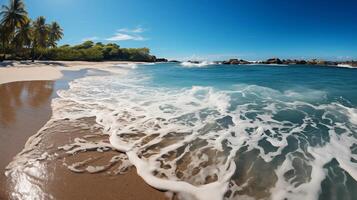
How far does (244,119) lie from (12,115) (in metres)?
7.69

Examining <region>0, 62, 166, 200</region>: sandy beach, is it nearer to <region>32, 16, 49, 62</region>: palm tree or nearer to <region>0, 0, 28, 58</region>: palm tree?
<region>0, 0, 28, 58</region>: palm tree

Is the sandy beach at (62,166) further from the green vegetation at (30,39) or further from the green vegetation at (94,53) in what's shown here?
the green vegetation at (94,53)

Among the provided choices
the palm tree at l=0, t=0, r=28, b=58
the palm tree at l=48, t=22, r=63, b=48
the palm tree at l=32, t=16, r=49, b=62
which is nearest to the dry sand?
the palm tree at l=0, t=0, r=28, b=58

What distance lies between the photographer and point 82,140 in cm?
486

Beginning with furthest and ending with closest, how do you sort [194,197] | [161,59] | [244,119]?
[161,59] < [244,119] < [194,197]

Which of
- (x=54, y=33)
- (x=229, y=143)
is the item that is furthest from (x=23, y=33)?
(x=229, y=143)

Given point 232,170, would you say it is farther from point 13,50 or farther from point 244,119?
point 13,50

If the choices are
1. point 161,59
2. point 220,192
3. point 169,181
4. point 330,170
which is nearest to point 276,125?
point 330,170

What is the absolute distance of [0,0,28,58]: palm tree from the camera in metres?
34.8

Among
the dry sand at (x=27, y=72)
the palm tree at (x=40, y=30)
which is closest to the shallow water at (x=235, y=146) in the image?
the dry sand at (x=27, y=72)

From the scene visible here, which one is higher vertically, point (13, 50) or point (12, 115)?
point (13, 50)

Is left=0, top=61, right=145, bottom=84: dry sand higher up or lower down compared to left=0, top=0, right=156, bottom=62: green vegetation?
lower down

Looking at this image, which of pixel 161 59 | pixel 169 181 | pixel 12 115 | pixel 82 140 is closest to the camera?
pixel 169 181

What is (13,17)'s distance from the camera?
35.0m
